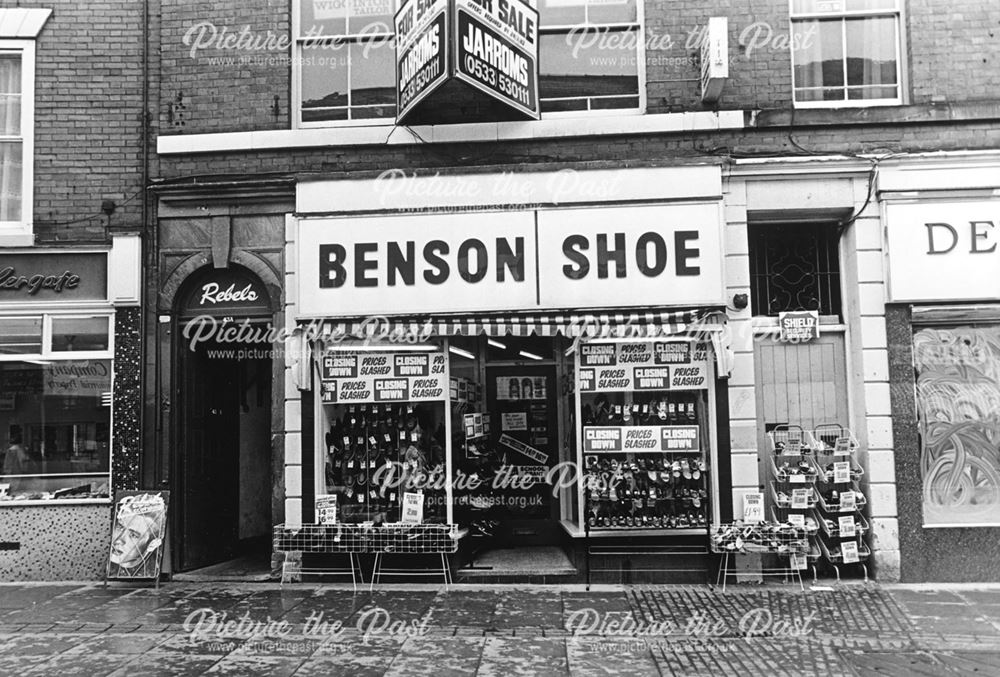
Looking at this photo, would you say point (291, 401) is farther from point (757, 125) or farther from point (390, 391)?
point (757, 125)

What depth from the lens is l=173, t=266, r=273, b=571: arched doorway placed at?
10.5 metres

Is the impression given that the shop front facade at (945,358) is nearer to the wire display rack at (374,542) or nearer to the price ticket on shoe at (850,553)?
the price ticket on shoe at (850,553)

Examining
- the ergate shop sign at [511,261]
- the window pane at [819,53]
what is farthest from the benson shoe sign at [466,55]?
the window pane at [819,53]

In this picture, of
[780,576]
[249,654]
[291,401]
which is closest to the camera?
[249,654]

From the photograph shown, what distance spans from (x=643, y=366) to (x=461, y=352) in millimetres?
2283

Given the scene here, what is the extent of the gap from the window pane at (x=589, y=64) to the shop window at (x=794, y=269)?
7.88 feet

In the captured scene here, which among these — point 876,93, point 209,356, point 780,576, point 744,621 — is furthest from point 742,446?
point 209,356

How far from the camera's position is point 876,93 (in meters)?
10.3

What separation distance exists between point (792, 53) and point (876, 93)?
3.64 ft

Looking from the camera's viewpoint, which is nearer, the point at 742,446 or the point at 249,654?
the point at 249,654

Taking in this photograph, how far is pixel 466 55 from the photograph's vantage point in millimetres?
9055

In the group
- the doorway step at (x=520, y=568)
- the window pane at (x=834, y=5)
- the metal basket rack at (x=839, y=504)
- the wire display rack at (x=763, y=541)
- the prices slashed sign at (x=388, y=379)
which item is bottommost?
the doorway step at (x=520, y=568)

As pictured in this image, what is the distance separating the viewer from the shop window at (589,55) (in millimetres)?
10414

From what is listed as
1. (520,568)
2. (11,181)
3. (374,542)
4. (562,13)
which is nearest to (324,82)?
(562,13)
